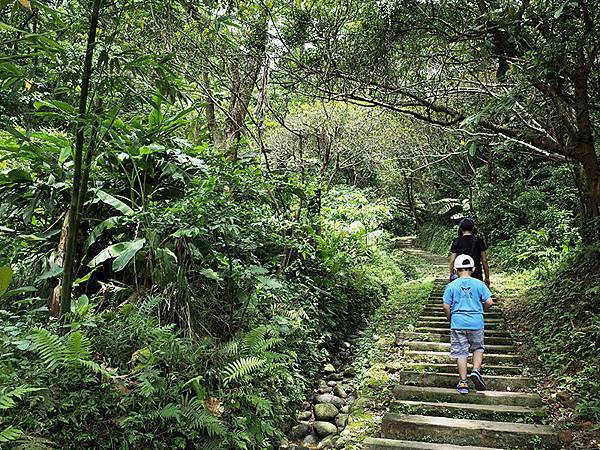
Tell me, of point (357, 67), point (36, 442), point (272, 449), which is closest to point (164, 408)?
point (36, 442)

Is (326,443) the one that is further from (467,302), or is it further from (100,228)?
(100,228)

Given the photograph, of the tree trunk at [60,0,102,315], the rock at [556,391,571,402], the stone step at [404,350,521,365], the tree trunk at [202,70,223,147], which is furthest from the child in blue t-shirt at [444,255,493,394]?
the tree trunk at [202,70,223,147]

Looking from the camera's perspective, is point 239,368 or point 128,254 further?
point 128,254

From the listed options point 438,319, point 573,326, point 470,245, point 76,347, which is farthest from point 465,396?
point 76,347

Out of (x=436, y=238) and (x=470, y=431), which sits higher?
(x=436, y=238)

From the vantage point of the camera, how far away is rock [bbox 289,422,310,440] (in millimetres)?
4570

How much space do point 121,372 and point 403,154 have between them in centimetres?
1643

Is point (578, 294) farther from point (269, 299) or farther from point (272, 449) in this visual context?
point (272, 449)

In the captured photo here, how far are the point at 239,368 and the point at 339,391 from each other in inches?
95.7

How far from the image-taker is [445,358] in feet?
18.1

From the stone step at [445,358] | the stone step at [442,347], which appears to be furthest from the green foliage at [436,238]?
the stone step at [445,358]

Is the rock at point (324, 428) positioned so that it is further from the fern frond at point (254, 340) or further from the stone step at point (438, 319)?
the stone step at point (438, 319)

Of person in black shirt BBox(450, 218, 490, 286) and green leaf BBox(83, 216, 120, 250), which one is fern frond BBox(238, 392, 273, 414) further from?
person in black shirt BBox(450, 218, 490, 286)

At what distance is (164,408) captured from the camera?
9.75 feet
